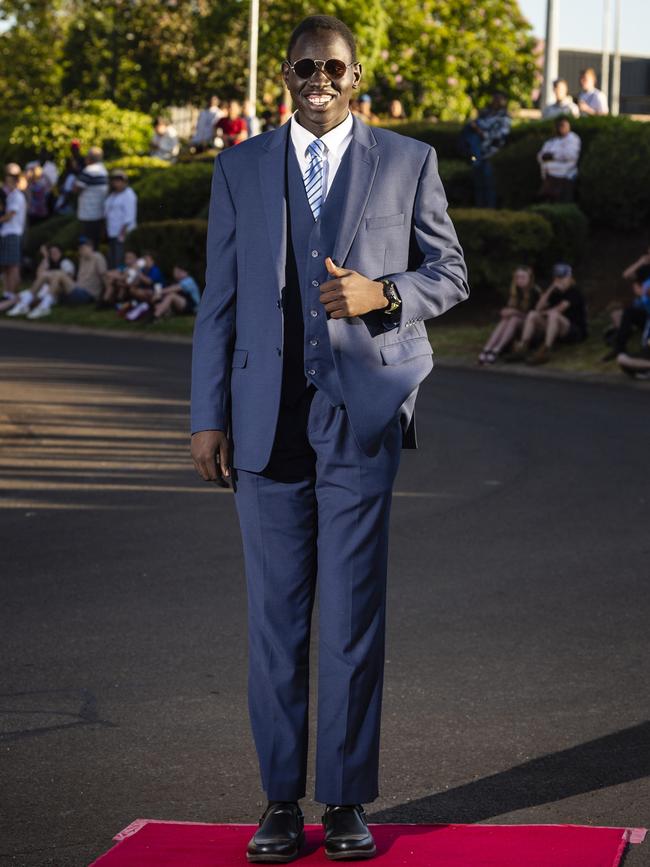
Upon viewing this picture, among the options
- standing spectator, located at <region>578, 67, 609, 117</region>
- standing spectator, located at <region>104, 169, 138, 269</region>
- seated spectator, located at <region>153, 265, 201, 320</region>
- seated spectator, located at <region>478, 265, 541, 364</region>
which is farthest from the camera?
standing spectator, located at <region>104, 169, 138, 269</region>

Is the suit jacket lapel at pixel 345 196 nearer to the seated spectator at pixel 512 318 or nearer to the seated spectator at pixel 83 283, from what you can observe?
the seated spectator at pixel 512 318

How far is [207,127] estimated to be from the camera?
3669 centimetres

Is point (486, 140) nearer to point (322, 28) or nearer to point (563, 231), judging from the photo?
point (563, 231)

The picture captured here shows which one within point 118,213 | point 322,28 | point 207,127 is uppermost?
point 207,127

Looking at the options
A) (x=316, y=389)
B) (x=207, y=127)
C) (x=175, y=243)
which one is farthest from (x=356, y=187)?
(x=207, y=127)

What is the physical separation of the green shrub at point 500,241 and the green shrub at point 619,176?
1.89 meters

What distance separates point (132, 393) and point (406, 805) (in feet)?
42.1

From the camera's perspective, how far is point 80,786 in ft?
16.6

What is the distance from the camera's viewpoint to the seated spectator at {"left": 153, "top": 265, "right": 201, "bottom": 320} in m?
26.4

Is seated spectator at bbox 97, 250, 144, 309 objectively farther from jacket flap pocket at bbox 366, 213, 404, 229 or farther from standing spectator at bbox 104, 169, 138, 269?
jacket flap pocket at bbox 366, 213, 404, 229

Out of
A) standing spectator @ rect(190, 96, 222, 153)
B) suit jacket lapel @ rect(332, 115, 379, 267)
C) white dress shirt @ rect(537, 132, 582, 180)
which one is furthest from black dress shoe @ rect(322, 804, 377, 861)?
standing spectator @ rect(190, 96, 222, 153)

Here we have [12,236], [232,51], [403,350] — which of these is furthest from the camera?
[232,51]

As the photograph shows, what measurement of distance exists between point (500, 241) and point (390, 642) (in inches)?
696

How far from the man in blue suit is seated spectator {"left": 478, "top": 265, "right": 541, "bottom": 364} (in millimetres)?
16929
